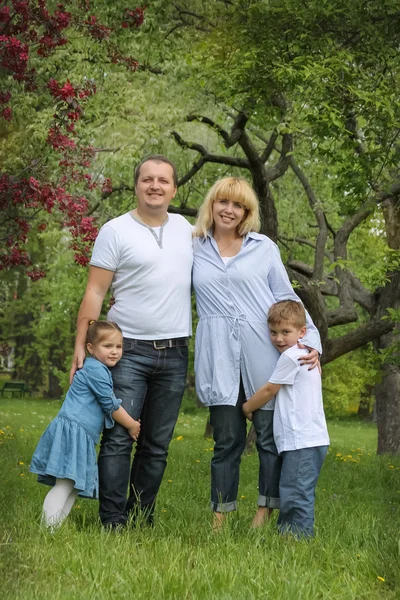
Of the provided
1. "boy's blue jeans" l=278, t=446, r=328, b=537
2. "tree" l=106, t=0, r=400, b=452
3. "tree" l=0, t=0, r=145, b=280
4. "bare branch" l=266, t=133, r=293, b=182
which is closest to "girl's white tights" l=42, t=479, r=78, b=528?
"boy's blue jeans" l=278, t=446, r=328, b=537

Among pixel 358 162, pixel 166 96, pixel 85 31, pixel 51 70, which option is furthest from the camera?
pixel 166 96

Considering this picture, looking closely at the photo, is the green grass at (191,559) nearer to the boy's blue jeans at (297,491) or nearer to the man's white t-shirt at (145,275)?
the boy's blue jeans at (297,491)

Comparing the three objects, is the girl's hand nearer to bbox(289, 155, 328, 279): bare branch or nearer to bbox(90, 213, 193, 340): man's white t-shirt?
bbox(90, 213, 193, 340): man's white t-shirt

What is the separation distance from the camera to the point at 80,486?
178 inches

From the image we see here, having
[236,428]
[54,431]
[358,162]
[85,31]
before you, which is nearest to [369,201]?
[358,162]

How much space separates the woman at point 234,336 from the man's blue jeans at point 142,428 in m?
0.19

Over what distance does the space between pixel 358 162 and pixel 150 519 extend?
168 inches

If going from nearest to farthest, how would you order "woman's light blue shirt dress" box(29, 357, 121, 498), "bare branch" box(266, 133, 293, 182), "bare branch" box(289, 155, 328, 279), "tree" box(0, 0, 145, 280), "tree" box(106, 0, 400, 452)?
1. "woman's light blue shirt dress" box(29, 357, 121, 498)
2. "tree" box(0, 0, 145, 280)
3. "tree" box(106, 0, 400, 452)
4. "bare branch" box(266, 133, 293, 182)
5. "bare branch" box(289, 155, 328, 279)

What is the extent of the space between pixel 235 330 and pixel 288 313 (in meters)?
0.32

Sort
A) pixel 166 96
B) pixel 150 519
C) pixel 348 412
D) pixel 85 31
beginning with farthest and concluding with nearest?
pixel 348 412, pixel 166 96, pixel 85 31, pixel 150 519

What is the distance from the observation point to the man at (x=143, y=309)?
4.71 meters

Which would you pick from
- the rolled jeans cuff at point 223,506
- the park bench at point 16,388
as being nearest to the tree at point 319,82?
the rolled jeans cuff at point 223,506

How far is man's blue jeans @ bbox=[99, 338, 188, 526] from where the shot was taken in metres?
4.74

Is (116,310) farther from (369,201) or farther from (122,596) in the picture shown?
(369,201)
